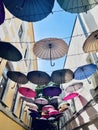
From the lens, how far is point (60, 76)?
19.8 ft

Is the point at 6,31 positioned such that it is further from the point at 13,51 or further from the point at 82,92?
the point at 82,92

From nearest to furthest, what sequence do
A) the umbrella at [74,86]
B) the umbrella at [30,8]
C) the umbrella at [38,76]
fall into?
the umbrella at [30,8] → the umbrella at [38,76] → the umbrella at [74,86]

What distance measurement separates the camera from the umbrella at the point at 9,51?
4.41 meters

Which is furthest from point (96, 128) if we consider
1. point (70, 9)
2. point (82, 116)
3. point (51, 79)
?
point (70, 9)

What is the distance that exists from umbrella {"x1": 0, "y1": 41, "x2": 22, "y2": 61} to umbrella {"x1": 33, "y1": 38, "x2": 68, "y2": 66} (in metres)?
0.58

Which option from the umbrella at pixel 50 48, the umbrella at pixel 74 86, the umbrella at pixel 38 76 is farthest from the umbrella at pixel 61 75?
the umbrella at pixel 74 86

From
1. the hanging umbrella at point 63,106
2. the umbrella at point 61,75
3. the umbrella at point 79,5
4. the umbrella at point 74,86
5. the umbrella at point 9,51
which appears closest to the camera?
the umbrella at point 79,5

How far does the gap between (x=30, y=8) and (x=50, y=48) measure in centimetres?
156

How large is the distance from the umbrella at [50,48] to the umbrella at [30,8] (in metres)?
1.04

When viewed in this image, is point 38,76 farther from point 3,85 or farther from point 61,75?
point 3,85

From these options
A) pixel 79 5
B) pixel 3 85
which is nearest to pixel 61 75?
pixel 79 5

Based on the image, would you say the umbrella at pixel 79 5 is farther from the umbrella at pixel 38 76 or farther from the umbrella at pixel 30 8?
the umbrella at pixel 38 76

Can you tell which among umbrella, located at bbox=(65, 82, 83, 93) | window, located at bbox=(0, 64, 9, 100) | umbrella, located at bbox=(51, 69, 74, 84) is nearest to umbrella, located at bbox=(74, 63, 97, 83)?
umbrella, located at bbox=(51, 69, 74, 84)

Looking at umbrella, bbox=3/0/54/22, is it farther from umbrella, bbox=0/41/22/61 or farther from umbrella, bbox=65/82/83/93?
umbrella, bbox=65/82/83/93
